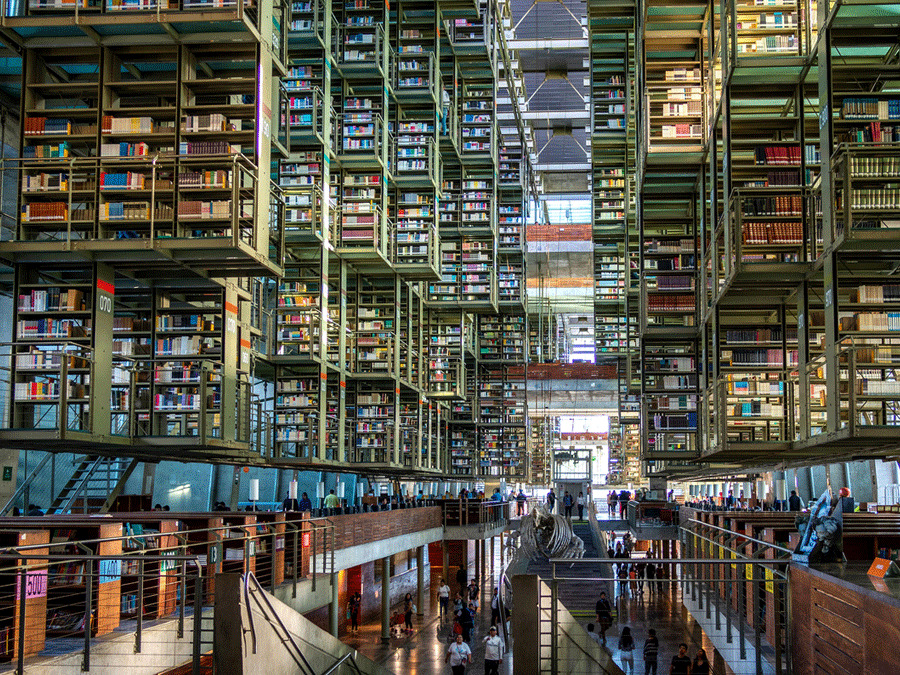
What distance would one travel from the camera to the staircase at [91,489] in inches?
478

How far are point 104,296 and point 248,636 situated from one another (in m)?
4.89

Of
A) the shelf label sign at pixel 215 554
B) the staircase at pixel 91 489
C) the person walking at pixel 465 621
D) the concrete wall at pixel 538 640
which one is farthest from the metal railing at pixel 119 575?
the person walking at pixel 465 621

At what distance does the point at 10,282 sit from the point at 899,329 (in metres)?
11.9

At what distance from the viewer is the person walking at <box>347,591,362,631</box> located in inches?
757

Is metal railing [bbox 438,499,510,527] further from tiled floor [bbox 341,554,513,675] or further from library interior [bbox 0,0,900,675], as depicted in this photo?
library interior [bbox 0,0,900,675]

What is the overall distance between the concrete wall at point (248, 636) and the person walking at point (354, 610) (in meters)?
13.3

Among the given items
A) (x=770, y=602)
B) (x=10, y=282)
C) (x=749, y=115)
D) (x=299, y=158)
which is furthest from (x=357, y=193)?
(x=770, y=602)

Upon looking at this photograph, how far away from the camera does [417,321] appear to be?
882 inches

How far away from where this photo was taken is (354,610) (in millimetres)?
19391

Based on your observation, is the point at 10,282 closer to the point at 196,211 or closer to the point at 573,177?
the point at 196,211

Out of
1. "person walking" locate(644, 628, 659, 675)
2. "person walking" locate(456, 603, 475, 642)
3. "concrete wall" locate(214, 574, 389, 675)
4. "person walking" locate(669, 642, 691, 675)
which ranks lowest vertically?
"person walking" locate(456, 603, 475, 642)

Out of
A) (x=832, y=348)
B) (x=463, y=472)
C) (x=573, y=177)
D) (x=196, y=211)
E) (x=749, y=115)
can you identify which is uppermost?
(x=573, y=177)

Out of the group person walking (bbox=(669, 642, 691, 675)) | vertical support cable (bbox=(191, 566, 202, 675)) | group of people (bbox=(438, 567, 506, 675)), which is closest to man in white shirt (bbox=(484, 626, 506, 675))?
group of people (bbox=(438, 567, 506, 675))

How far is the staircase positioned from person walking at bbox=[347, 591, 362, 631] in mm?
7218
